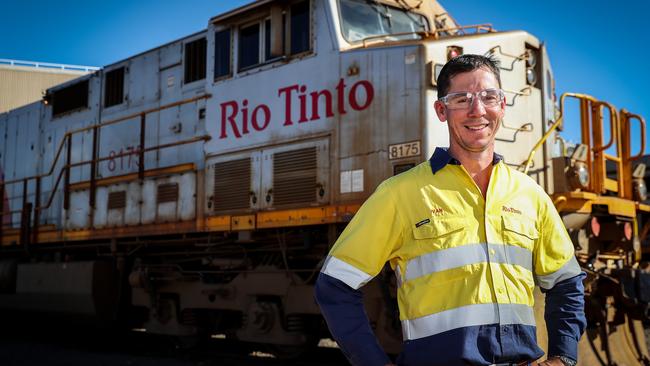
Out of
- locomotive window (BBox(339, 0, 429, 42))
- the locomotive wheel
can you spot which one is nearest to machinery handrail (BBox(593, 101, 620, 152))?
the locomotive wheel

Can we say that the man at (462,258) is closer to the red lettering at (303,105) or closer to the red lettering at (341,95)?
the red lettering at (341,95)

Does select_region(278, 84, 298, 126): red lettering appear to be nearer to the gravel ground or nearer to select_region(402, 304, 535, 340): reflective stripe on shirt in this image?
the gravel ground

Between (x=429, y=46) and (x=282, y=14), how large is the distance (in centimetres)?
175

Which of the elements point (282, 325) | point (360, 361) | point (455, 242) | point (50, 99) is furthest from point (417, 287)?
point (50, 99)

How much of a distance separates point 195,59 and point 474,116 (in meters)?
6.48

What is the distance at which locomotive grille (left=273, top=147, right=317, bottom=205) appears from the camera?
625cm

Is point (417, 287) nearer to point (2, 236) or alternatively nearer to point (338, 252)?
point (338, 252)

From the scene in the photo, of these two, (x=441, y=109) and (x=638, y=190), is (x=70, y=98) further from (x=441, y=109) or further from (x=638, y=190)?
(x=441, y=109)

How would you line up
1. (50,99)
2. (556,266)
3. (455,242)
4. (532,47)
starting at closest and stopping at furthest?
(455,242) < (556,266) < (532,47) < (50,99)

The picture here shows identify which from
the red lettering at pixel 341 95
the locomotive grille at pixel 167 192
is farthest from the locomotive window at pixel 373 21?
the locomotive grille at pixel 167 192

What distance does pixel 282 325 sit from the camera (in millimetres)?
6480

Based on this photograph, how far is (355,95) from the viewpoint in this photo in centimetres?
595

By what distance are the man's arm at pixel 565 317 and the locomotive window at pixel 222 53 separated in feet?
18.2

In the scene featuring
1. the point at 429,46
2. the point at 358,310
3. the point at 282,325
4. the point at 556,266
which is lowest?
the point at 282,325
